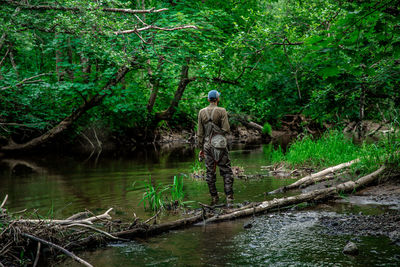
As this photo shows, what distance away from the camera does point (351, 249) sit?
3.90m

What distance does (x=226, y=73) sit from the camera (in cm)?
2009

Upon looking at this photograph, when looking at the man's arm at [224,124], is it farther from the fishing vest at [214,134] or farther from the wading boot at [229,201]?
the wading boot at [229,201]

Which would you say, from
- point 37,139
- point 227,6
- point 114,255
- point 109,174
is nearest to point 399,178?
point 114,255

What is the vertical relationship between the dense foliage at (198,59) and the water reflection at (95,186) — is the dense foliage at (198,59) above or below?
above

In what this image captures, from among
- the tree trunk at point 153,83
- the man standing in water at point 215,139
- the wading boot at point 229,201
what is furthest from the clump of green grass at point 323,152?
the tree trunk at point 153,83

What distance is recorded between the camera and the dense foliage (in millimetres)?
4605

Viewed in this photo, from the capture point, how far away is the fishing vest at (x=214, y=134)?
24.3 ft

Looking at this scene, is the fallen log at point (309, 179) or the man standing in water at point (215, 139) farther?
the fallen log at point (309, 179)

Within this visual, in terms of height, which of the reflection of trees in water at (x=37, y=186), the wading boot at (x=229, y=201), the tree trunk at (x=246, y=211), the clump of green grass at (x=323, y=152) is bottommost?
the reflection of trees in water at (x=37, y=186)

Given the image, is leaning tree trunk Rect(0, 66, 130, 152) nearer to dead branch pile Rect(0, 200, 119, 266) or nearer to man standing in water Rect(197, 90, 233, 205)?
man standing in water Rect(197, 90, 233, 205)

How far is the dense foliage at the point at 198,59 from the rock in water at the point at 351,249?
→ 1918mm

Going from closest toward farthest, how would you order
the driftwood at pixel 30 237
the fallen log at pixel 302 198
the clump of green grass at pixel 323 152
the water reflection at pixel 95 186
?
the driftwood at pixel 30 237 < the fallen log at pixel 302 198 < the water reflection at pixel 95 186 < the clump of green grass at pixel 323 152

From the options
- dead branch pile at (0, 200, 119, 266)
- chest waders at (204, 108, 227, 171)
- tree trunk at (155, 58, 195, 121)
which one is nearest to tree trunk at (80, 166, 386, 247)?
dead branch pile at (0, 200, 119, 266)

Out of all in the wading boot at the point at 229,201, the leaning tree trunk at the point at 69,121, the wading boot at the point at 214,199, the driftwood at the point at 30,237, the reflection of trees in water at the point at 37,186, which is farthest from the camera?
the leaning tree trunk at the point at 69,121
